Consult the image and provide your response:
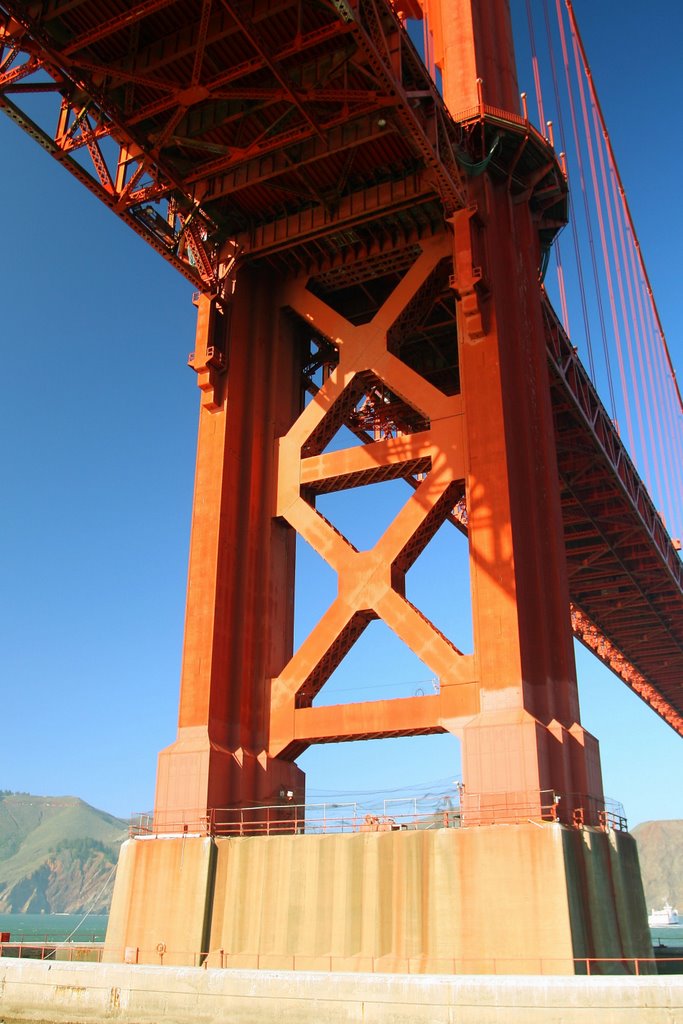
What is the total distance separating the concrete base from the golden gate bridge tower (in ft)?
0.16

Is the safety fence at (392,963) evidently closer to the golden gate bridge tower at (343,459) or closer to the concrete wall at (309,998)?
the golden gate bridge tower at (343,459)

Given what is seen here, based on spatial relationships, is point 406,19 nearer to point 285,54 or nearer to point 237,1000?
point 285,54

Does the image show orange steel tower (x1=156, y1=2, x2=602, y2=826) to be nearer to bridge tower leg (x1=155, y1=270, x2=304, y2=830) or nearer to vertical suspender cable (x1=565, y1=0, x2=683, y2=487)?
bridge tower leg (x1=155, y1=270, x2=304, y2=830)

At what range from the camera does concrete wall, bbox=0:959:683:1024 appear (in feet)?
43.9

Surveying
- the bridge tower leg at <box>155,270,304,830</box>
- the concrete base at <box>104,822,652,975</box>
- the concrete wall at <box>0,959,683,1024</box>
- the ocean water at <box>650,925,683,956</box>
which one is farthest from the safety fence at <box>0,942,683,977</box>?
the ocean water at <box>650,925,683,956</box>

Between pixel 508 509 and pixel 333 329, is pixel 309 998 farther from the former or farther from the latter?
pixel 333 329

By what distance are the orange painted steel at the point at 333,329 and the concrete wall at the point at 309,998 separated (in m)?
3.70

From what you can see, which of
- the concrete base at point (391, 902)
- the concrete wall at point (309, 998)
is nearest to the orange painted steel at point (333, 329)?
the concrete base at point (391, 902)

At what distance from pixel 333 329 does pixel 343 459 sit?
377 cm

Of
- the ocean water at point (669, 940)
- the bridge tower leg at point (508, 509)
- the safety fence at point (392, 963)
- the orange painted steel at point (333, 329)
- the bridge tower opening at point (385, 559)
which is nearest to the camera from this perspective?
the safety fence at point (392, 963)

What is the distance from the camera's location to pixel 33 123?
19594mm

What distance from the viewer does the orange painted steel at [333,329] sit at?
62.0ft

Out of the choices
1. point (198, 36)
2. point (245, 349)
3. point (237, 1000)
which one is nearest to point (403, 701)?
point (237, 1000)

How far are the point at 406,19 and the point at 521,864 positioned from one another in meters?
25.1
